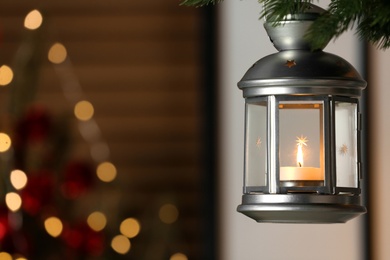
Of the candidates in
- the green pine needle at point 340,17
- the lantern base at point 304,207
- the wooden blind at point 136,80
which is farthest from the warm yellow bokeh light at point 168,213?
the green pine needle at point 340,17

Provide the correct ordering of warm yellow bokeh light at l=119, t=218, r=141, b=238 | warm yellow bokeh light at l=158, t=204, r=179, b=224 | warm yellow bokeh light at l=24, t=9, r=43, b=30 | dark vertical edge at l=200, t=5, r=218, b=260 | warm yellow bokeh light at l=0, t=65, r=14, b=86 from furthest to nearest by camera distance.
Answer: warm yellow bokeh light at l=158, t=204, r=179, b=224, warm yellow bokeh light at l=119, t=218, r=141, b=238, dark vertical edge at l=200, t=5, r=218, b=260, warm yellow bokeh light at l=0, t=65, r=14, b=86, warm yellow bokeh light at l=24, t=9, r=43, b=30

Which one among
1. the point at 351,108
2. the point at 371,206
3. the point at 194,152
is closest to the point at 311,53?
the point at 351,108

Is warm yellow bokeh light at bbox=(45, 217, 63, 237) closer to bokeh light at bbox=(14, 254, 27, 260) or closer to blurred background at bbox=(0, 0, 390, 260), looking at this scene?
blurred background at bbox=(0, 0, 390, 260)

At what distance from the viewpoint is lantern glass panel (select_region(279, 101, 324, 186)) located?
141 cm

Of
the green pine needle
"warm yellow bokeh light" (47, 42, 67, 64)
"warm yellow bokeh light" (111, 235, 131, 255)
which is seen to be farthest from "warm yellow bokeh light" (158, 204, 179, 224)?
Answer: the green pine needle

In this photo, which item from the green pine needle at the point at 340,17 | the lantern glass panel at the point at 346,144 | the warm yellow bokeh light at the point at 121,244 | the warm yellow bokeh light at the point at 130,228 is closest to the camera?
the green pine needle at the point at 340,17

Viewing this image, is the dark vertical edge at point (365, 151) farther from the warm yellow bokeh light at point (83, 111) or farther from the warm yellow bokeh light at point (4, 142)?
the warm yellow bokeh light at point (83, 111)

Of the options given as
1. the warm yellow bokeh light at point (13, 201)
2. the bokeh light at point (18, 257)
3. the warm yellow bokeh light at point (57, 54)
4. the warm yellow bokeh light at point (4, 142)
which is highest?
the warm yellow bokeh light at point (57, 54)

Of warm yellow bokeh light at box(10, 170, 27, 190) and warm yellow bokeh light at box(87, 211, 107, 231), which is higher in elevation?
warm yellow bokeh light at box(10, 170, 27, 190)

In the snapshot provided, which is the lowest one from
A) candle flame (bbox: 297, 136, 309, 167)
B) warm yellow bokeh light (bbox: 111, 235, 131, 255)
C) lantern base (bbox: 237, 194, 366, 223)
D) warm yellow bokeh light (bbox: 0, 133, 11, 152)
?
warm yellow bokeh light (bbox: 111, 235, 131, 255)

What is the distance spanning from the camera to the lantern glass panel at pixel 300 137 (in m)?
1.41

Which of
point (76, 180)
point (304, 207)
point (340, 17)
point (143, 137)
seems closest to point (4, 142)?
point (76, 180)

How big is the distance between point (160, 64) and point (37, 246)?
3.92ft

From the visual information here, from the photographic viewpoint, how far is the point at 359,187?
56.8 inches
